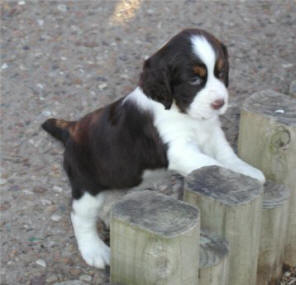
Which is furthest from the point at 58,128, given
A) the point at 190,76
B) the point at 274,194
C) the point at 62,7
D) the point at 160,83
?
the point at 62,7

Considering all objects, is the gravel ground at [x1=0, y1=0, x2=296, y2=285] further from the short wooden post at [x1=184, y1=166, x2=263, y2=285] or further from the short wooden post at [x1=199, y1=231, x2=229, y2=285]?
the short wooden post at [x1=199, y1=231, x2=229, y2=285]

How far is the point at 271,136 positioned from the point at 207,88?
0.46 metres

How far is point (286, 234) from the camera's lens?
13.6 feet

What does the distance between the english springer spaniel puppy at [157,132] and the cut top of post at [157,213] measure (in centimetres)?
77

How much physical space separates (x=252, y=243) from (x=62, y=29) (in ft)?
13.3

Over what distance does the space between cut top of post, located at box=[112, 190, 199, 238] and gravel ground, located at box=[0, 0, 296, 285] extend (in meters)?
1.40

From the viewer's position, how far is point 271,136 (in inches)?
150

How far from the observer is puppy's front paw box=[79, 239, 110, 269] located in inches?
170

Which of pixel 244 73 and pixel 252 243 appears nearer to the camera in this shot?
pixel 252 243

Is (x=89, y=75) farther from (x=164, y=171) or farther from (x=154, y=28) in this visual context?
(x=164, y=171)

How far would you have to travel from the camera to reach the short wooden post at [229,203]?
128 inches

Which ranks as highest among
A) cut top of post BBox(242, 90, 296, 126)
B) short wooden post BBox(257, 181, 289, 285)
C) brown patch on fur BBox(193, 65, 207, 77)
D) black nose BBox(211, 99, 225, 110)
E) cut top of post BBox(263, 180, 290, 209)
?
brown patch on fur BBox(193, 65, 207, 77)

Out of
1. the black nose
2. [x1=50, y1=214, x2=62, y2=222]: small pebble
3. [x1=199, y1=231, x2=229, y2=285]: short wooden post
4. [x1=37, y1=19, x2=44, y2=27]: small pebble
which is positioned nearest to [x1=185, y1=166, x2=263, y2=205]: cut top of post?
[x1=199, y1=231, x2=229, y2=285]: short wooden post

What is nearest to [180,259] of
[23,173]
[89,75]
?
[23,173]
